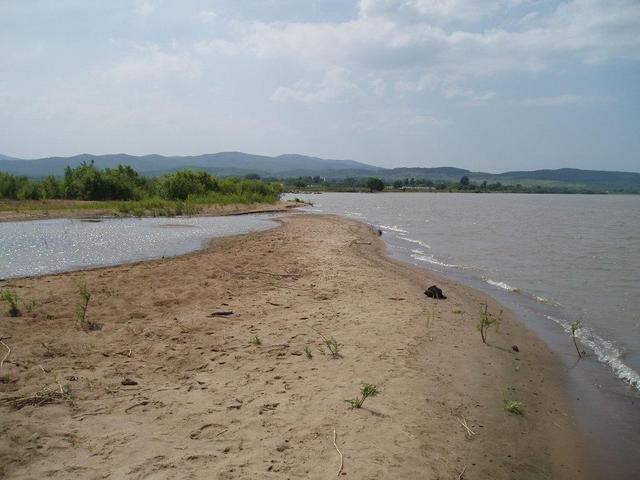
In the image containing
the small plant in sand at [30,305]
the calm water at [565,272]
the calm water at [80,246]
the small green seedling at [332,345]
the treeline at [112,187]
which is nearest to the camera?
the small green seedling at [332,345]

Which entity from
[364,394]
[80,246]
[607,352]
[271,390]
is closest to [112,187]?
[80,246]

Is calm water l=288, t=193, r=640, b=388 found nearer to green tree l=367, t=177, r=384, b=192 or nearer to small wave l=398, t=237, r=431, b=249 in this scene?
small wave l=398, t=237, r=431, b=249

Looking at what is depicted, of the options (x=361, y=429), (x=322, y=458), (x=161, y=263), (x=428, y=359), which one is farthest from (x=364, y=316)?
(x=161, y=263)

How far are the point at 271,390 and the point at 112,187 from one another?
58724 mm

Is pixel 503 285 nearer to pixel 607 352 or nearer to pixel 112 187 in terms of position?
pixel 607 352

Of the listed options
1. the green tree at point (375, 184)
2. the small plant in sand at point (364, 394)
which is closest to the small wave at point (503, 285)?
the small plant in sand at point (364, 394)

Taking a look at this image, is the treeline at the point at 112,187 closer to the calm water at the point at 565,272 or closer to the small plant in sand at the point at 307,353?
the calm water at the point at 565,272

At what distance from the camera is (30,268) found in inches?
571

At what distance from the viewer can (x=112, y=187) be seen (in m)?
57.2

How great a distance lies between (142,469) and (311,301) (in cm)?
642

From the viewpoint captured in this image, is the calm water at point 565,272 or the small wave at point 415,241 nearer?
the calm water at point 565,272

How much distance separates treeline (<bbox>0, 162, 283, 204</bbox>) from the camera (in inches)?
2087

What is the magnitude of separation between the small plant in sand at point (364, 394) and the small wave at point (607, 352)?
15.5 feet

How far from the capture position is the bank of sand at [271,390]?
4.21m
